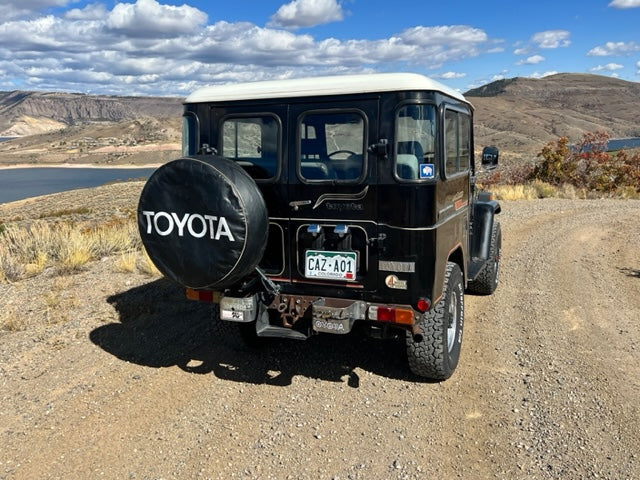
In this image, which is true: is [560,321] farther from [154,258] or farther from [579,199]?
[579,199]

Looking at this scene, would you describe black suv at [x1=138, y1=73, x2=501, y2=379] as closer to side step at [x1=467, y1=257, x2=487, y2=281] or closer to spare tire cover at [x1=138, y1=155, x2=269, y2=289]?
spare tire cover at [x1=138, y1=155, x2=269, y2=289]

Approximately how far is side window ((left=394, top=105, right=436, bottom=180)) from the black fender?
2.42m

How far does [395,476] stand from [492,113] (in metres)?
143

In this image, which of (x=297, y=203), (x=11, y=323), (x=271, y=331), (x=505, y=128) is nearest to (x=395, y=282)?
(x=297, y=203)

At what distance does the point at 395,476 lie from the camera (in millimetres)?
3148

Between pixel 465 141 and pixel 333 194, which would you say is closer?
pixel 333 194

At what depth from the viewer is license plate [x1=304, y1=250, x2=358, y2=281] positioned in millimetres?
3975

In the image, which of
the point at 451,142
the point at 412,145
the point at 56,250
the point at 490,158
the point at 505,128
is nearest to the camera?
the point at 412,145

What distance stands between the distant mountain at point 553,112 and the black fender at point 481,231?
84.9 metres

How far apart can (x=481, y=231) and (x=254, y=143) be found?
3065mm

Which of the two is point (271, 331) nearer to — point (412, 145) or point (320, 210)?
point (320, 210)

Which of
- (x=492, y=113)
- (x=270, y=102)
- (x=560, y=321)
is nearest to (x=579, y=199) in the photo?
(x=560, y=321)

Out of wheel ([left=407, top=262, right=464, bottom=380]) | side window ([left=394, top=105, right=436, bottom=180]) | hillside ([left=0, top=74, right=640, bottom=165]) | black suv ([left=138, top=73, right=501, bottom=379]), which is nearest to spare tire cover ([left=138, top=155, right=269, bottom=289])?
black suv ([left=138, top=73, right=501, bottom=379])

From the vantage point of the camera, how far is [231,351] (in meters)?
5.04
